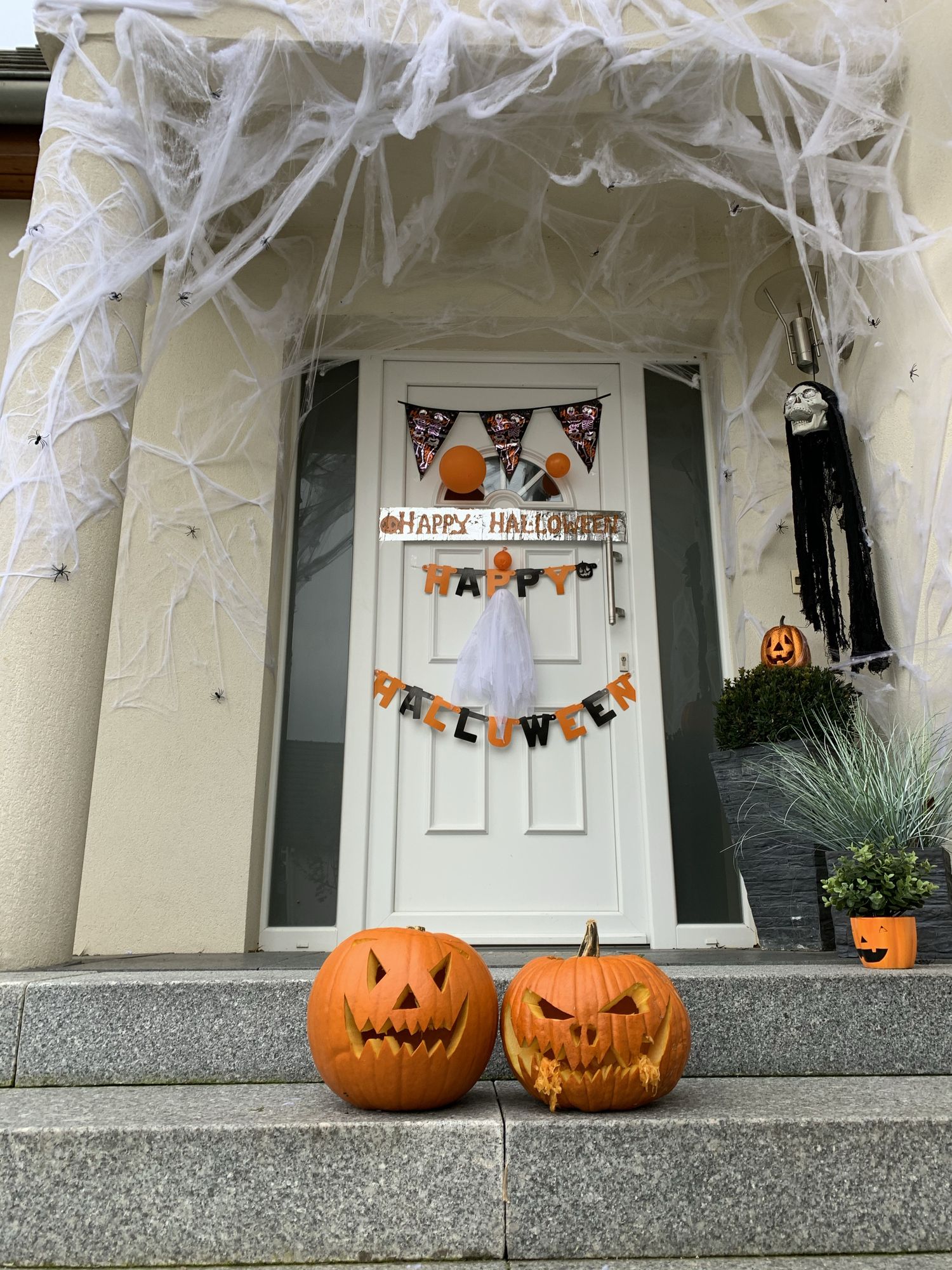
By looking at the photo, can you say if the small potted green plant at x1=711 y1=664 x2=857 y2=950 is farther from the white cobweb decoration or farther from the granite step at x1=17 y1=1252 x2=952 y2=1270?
the granite step at x1=17 y1=1252 x2=952 y2=1270

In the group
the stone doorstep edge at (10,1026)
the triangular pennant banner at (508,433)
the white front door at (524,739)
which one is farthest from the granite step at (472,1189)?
the triangular pennant banner at (508,433)

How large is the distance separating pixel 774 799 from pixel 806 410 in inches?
52.3

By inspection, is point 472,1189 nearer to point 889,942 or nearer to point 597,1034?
point 597,1034

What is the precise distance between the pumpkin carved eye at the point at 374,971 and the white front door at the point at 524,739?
1.92 meters

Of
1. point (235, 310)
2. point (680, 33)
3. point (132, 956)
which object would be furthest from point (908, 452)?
point (132, 956)

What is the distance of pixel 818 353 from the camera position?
3.49 m

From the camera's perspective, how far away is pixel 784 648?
3.26 metres

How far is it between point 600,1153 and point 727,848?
7.21ft

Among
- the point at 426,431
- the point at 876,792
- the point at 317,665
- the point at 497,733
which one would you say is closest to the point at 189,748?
the point at 317,665

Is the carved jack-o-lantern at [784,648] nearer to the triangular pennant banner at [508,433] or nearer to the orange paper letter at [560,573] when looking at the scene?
the orange paper letter at [560,573]

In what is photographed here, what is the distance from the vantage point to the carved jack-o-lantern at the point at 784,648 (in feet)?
10.6

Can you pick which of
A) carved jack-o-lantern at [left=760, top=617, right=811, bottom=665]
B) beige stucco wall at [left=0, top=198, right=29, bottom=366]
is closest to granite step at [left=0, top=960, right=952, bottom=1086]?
carved jack-o-lantern at [left=760, top=617, right=811, bottom=665]

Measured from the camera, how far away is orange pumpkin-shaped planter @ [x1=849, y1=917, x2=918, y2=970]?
7.09 feet

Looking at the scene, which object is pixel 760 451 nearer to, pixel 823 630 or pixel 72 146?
pixel 823 630
